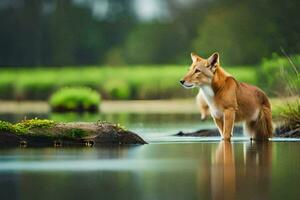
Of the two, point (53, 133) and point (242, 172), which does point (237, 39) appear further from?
point (242, 172)

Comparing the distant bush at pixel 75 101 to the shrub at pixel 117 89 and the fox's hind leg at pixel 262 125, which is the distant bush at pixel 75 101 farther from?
the fox's hind leg at pixel 262 125

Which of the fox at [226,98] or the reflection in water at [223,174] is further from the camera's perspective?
the fox at [226,98]

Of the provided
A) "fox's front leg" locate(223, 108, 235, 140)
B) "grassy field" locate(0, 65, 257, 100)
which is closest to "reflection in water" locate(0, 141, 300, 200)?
"fox's front leg" locate(223, 108, 235, 140)

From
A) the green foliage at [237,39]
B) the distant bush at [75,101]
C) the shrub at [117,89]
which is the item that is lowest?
the distant bush at [75,101]

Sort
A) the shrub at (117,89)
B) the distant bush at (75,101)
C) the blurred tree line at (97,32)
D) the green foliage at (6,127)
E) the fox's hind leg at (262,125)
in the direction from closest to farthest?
the green foliage at (6,127) < the fox's hind leg at (262,125) < the distant bush at (75,101) < the shrub at (117,89) < the blurred tree line at (97,32)

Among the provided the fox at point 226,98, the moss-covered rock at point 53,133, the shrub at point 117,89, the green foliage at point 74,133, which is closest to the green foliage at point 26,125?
the moss-covered rock at point 53,133

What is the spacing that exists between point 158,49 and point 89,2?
10.2 ft

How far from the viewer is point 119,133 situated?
1241 centimetres

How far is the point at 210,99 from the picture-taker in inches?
487

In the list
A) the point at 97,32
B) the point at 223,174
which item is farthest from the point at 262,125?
the point at 97,32

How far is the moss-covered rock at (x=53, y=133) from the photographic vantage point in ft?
39.4

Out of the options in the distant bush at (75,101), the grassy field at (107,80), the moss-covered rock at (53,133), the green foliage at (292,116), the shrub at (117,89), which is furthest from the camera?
the shrub at (117,89)

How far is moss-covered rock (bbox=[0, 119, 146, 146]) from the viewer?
12.0 m

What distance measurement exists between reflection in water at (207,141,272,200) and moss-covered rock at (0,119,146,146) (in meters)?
1.30
